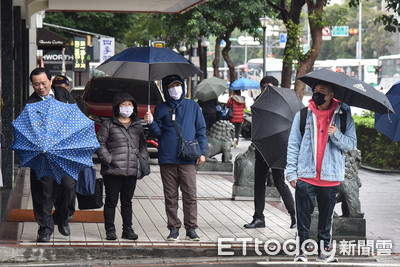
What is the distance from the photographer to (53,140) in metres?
8.12

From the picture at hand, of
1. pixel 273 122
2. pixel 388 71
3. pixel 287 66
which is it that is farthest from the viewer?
pixel 388 71

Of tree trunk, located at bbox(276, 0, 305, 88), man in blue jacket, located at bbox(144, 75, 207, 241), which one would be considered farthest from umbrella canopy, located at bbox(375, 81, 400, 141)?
tree trunk, located at bbox(276, 0, 305, 88)

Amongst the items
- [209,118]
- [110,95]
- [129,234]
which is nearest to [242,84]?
[209,118]

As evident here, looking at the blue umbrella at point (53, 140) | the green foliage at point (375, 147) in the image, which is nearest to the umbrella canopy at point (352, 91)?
the blue umbrella at point (53, 140)

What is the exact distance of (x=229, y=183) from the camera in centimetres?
1502

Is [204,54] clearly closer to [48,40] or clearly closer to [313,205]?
[48,40]

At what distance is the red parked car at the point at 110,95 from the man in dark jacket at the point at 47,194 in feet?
27.5

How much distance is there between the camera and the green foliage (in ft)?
62.8

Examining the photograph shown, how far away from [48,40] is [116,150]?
17740 mm

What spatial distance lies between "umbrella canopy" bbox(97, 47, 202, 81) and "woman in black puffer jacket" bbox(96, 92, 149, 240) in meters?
0.89

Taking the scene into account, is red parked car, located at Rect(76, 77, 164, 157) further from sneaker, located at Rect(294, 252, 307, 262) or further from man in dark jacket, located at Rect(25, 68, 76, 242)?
sneaker, located at Rect(294, 252, 307, 262)

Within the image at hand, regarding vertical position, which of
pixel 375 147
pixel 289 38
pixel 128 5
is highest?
pixel 128 5

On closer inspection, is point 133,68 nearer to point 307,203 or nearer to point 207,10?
point 307,203

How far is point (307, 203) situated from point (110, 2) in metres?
10.4
